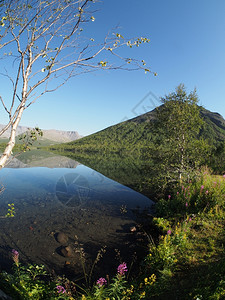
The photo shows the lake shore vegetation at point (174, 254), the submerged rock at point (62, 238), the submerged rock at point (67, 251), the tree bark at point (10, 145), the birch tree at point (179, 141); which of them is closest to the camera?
the tree bark at point (10, 145)

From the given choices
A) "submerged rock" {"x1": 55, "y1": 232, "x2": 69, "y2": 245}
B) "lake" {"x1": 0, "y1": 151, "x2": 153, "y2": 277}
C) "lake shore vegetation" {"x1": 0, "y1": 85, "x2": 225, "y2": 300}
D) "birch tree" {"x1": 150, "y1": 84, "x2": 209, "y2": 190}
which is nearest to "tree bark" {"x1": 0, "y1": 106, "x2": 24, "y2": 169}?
"lake" {"x1": 0, "y1": 151, "x2": 153, "y2": 277}

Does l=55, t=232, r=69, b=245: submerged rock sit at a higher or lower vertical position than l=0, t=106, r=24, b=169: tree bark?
lower

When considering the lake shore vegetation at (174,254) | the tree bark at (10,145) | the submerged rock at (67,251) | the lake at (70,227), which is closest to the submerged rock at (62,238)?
the lake at (70,227)

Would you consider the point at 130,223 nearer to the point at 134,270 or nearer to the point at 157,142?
the point at 134,270

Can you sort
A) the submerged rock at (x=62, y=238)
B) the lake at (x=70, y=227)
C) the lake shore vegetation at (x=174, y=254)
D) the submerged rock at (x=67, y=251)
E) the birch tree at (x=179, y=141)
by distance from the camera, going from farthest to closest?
the birch tree at (x=179, y=141) < the submerged rock at (x=62, y=238) < the submerged rock at (x=67, y=251) < the lake at (x=70, y=227) < the lake shore vegetation at (x=174, y=254)

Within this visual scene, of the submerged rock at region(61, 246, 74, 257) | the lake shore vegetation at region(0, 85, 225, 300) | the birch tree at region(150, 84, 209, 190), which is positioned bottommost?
the submerged rock at region(61, 246, 74, 257)

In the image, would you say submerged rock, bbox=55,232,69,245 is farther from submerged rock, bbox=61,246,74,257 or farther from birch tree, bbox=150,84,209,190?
birch tree, bbox=150,84,209,190

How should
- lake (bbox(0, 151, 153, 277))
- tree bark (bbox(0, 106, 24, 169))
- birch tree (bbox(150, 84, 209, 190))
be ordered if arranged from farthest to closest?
1. birch tree (bbox(150, 84, 209, 190))
2. lake (bbox(0, 151, 153, 277))
3. tree bark (bbox(0, 106, 24, 169))

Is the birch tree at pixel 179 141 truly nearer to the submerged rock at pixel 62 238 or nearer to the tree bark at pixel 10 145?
the submerged rock at pixel 62 238

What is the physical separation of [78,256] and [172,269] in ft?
17.4

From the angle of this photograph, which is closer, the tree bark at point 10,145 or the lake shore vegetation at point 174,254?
the tree bark at point 10,145

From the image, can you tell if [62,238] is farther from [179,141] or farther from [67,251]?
[179,141]

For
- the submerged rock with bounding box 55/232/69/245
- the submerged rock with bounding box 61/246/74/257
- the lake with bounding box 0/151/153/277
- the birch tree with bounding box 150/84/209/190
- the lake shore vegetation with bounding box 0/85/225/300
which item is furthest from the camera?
the birch tree with bounding box 150/84/209/190

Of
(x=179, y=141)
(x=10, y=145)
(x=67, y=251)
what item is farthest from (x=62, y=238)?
(x=179, y=141)
